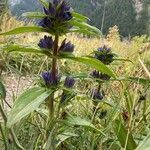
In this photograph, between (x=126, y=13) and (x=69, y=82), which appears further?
(x=126, y=13)

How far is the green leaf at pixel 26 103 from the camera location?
1.19 m

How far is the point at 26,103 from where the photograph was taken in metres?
1.25

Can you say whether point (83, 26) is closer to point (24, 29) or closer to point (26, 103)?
point (24, 29)

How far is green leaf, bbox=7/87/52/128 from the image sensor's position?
1.19 meters

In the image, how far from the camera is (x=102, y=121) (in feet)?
7.21

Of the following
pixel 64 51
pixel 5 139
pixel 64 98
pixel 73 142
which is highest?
pixel 64 51

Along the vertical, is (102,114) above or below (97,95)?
below

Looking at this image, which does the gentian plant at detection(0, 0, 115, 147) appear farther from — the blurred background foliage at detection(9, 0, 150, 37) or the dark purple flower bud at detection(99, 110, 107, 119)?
the dark purple flower bud at detection(99, 110, 107, 119)

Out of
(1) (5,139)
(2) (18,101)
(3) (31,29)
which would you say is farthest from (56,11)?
(1) (5,139)

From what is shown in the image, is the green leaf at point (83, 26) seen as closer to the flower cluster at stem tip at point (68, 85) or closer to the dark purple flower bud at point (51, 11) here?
the dark purple flower bud at point (51, 11)

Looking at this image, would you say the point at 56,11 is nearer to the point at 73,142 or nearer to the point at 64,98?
the point at 64,98

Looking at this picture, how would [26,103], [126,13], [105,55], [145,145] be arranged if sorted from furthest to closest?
[126,13] → [105,55] → [26,103] → [145,145]

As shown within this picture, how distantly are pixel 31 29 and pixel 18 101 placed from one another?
208 millimetres

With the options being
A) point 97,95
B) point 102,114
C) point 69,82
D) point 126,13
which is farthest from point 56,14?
point 126,13
